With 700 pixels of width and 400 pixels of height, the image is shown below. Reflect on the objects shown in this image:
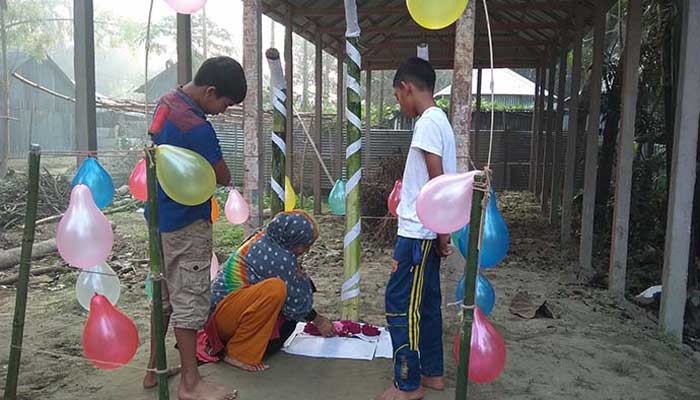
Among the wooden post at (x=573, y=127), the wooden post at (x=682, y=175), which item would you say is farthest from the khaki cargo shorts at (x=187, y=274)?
the wooden post at (x=573, y=127)

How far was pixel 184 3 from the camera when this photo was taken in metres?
2.65

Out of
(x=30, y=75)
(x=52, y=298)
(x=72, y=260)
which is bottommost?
(x=52, y=298)

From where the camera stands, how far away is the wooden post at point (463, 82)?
3.14 metres

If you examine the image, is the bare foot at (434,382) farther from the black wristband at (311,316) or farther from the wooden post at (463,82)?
the wooden post at (463,82)

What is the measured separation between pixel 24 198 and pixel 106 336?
6663mm

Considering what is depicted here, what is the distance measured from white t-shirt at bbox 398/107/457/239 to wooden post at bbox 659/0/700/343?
6.55 ft

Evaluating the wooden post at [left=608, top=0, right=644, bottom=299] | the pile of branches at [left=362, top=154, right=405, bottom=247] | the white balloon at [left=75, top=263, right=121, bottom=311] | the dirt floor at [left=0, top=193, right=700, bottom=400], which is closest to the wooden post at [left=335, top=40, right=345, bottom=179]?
the pile of branches at [left=362, top=154, right=405, bottom=247]

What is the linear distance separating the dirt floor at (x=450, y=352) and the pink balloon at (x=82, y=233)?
46 centimetres

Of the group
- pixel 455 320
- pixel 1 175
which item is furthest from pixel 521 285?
pixel 1 175

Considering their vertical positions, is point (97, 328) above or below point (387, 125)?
below

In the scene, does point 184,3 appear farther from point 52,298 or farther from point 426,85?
point 52,298

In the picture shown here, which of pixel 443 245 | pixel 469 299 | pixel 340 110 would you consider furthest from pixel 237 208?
pixel 340 110

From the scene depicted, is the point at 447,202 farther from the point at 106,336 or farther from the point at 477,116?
the point at 477,116

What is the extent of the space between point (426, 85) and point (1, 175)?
952cm
